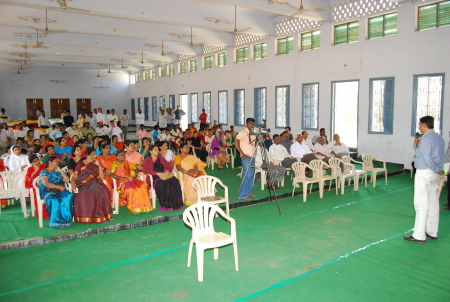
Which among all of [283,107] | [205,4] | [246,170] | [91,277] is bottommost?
[91,277]

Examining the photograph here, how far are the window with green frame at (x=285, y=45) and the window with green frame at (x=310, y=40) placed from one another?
0.46 metres

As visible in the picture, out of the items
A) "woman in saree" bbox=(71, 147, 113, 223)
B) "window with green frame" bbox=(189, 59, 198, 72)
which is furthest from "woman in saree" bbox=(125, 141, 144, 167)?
"window with green frame" bbox=(189, 59, 198, 72)

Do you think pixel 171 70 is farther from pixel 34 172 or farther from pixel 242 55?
pixel 34 172

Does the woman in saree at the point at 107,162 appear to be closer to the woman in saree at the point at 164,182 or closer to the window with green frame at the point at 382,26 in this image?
the woman in saree at the point at 164,182

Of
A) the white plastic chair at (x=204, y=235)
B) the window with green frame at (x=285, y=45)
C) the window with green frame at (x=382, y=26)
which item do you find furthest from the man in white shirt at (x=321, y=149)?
the window with green frame at (x=285, y=45)

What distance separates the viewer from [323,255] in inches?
159

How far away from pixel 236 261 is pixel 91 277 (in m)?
1.47

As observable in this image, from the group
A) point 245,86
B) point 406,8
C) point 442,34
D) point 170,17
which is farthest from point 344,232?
point 245,86

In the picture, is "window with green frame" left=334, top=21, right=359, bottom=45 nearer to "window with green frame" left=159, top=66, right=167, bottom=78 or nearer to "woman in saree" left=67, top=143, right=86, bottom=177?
"woman in saree" left=67, top=143, right=86, bottom=177

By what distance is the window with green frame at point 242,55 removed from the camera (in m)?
14.8

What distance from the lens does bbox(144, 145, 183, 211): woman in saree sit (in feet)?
18.9

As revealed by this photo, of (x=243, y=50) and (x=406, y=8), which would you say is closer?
(x=406, y=8)

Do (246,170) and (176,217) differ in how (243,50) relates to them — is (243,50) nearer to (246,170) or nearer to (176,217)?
(246,170)

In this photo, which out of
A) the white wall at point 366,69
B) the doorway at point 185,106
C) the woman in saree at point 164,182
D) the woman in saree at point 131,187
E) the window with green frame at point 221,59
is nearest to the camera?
the woman in saree at point 131,187
